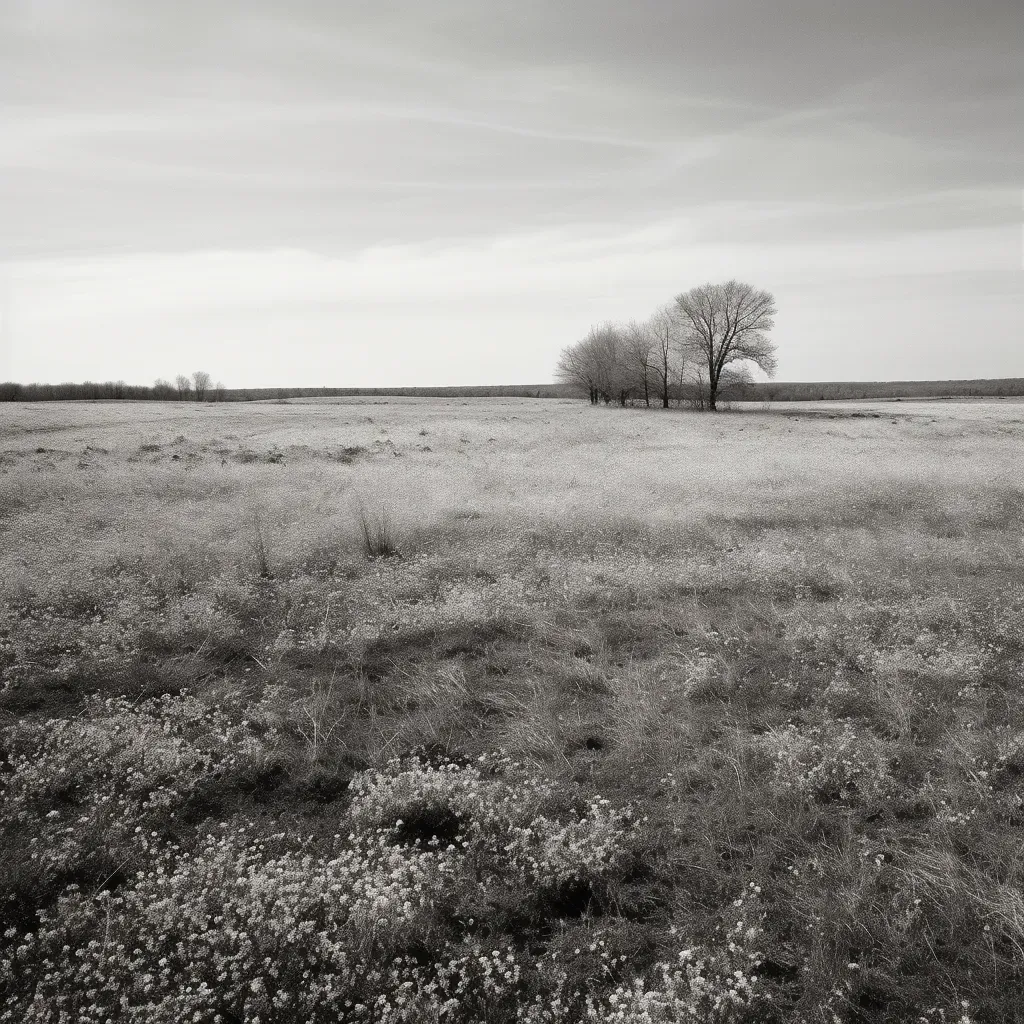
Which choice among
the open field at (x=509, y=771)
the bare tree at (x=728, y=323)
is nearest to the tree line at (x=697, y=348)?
the bare tree at (x=728, y=323)

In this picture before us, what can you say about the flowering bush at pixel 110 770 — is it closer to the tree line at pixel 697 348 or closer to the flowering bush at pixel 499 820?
the flowering bush at pixel 499 820

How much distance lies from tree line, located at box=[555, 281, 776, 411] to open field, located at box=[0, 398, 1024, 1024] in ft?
158

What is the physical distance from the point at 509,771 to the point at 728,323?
57.6m

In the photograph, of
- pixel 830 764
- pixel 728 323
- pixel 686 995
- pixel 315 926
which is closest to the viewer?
pixel 686 995

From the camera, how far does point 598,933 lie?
3977mm

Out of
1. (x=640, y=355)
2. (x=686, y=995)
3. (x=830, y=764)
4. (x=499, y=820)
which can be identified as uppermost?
(x=640, y=355)

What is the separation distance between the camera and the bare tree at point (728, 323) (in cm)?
5612

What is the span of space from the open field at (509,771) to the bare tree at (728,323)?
4787 centimetres

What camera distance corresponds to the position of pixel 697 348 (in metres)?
58.3

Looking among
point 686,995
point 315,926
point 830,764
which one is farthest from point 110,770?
point 830,764

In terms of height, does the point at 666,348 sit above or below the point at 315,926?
above

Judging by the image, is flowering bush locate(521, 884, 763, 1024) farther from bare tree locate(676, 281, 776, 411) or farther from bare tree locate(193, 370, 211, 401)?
bare tree locate(193, 370, 211, 401)

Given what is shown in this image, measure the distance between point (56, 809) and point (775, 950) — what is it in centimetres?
538

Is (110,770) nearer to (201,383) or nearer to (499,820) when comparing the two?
(499,820)
